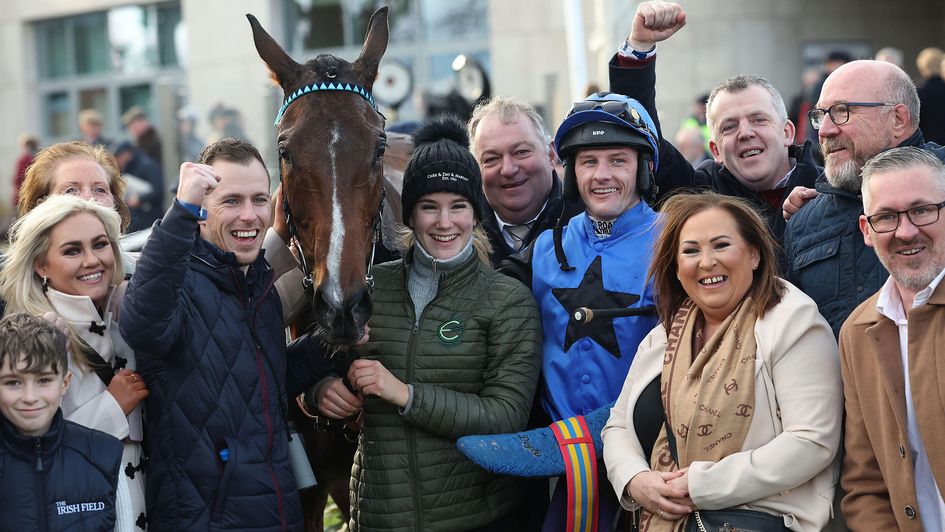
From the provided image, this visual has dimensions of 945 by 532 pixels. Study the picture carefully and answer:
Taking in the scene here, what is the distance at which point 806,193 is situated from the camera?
13.5ft

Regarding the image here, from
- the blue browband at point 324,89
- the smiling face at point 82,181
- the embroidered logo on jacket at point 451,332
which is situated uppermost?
the blue browband at point 324,89

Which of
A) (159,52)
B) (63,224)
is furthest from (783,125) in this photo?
(159,52)

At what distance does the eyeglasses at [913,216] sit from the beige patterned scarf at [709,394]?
0.47 meters

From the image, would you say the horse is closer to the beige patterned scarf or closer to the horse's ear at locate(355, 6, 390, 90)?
the horse's ear at locate(355, 6, 390, 90)

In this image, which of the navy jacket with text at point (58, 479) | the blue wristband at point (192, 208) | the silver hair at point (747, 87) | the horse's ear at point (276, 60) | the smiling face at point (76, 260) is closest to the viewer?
the navy jacket with text at point (58, 479)

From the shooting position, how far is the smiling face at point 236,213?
149 inches

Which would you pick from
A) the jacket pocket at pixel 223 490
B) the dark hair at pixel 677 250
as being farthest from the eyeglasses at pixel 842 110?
the jacket pocket at pixel 223 490

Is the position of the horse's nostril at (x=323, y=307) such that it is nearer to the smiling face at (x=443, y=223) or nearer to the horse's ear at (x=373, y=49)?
the smiling face at (x=443, y=223)

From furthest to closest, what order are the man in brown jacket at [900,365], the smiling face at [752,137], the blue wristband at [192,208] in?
the smiling face at [752,137], the blue wristband at [192,208], the man in brown jacket at [900,365]

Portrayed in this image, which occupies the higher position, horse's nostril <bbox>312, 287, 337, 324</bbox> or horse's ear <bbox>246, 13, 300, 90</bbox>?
horse's ear <bbox>246, 13, 300, 90</bbox>

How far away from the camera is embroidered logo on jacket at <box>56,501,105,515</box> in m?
3.28

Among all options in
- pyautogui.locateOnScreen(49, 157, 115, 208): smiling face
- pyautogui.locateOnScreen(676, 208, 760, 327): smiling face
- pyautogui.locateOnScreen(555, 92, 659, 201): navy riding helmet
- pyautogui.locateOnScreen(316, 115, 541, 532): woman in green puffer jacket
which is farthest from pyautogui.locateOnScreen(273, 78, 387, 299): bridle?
pyautogui.locateOnScreen(676, 208, 760, 327): smiling face

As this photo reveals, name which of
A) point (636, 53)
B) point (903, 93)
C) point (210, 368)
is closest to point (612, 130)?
point (636, 53)

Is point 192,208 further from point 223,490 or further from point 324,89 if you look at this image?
point 223,490
